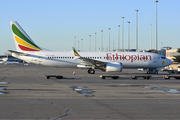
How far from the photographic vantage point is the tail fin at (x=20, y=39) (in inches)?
1817

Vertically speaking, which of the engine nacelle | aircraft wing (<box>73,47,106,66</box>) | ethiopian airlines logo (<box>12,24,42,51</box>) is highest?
ethiopian airlines logo (<box>12,24,42,51</box>)

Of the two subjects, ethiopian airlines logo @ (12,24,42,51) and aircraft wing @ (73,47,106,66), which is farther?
ethiopian airlines logo @ (12,24,42,51)

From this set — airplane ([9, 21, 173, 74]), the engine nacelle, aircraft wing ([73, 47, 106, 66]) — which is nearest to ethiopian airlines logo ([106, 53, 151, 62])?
airplane ([9, 21, 173, 74])

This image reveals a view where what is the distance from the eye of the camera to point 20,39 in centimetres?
4647

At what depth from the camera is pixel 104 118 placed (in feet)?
37.1

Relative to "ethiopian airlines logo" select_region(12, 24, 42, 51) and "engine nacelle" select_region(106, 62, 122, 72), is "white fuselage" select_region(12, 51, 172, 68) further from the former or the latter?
"engine nacelle" select_region(106, 62, 122, 72)

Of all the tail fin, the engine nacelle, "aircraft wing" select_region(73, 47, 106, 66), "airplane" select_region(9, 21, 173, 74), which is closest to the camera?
the engine nacelle

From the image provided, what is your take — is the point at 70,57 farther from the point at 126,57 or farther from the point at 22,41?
the point at 126,57

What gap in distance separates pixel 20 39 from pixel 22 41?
53cm

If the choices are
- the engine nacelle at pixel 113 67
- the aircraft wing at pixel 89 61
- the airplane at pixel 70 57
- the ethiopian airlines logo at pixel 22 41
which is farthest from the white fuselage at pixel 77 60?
the engine nacelle at pixel 113 67

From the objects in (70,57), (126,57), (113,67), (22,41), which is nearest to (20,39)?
(22,41)

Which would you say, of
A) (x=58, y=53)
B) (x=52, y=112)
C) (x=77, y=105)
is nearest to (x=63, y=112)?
(x=52, y=112)

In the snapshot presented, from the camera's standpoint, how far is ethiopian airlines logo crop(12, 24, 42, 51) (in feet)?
152

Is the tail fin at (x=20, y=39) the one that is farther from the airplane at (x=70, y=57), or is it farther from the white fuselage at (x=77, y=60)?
the white fuselage at (x=77, y=60)
